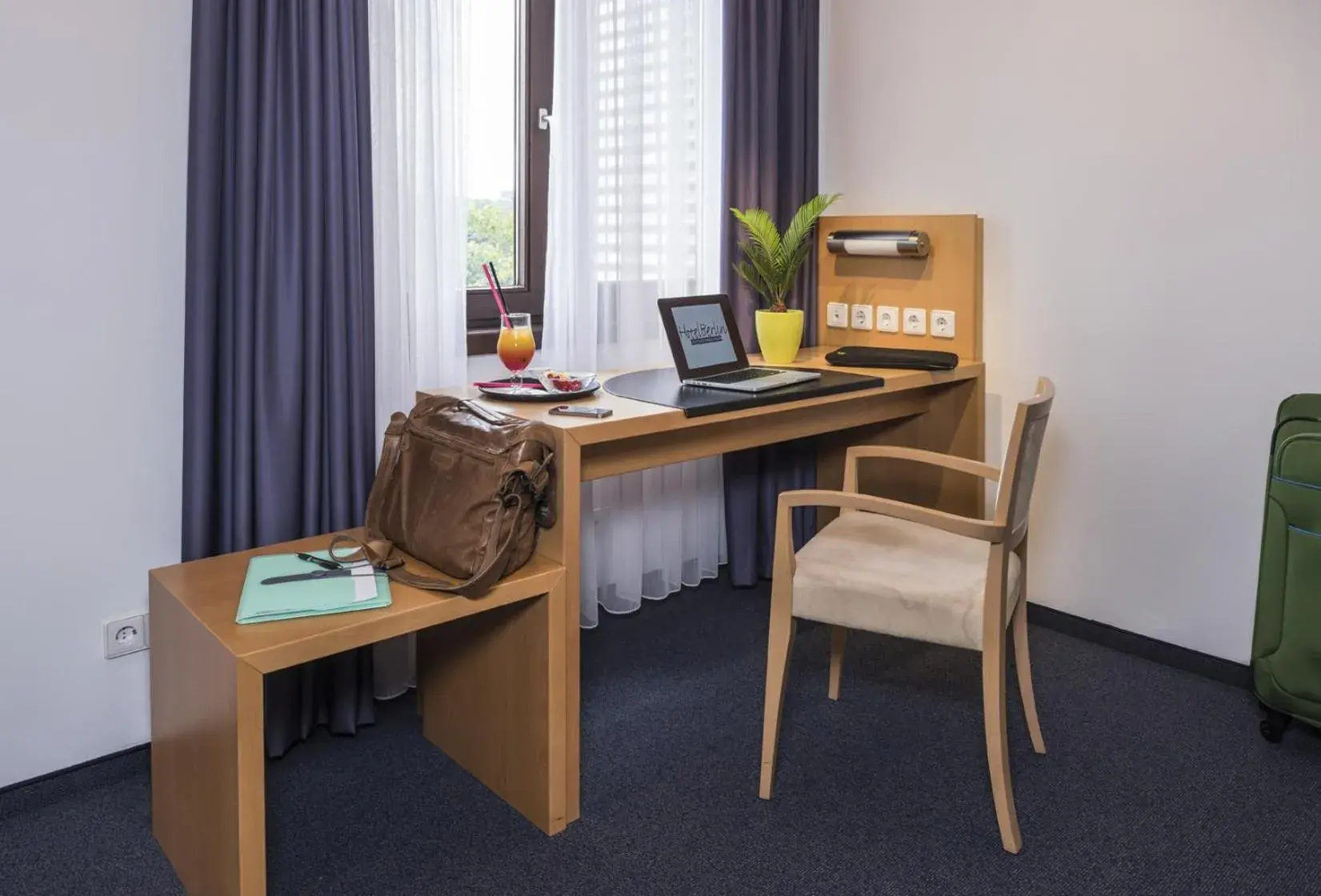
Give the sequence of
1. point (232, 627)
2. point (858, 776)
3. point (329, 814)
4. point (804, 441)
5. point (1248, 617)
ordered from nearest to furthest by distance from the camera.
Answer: point (232, 627)
point (329, 814)
point (858, 776)
point (1248, 617)
point (804, 441)

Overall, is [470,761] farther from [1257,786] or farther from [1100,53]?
[1100,53]

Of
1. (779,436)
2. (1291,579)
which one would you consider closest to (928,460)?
(779,436)

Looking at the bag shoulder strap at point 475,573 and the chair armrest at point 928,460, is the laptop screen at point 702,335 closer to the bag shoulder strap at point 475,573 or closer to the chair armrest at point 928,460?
the chair armrest at point 928,460

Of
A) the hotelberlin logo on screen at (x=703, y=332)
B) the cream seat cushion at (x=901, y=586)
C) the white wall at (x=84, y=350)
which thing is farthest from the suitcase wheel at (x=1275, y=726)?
the white wall at (x=84, y=350)

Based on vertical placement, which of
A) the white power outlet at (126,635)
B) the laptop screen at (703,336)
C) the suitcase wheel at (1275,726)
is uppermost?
the laptop screen at (703,336)

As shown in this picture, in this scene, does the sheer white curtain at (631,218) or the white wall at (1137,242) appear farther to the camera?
the sheer white curtain at (631,218)

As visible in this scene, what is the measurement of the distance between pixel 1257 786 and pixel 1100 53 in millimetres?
1749

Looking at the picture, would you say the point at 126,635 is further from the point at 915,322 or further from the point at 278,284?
the point at 915,322

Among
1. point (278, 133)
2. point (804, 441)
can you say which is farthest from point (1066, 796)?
point (278, 133)

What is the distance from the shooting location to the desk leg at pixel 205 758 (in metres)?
1.52

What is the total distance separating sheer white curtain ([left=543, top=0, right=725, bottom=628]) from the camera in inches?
107

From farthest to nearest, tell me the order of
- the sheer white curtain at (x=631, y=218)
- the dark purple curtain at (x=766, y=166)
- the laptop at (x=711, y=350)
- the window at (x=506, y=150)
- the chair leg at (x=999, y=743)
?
the dark purple curtain at (x=766, y=166) < the sheer white curtain at (x=631, y=218) < the window at (x=506, y=150) < the laptop at (x=711, y=350) < the chair leg at (x=999, y=743)

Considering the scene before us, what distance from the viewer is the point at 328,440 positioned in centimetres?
219

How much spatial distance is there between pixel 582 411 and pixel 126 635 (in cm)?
102
